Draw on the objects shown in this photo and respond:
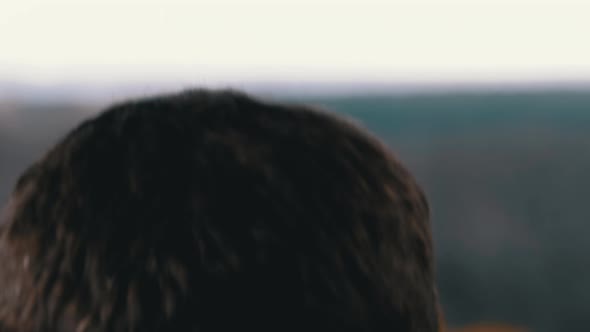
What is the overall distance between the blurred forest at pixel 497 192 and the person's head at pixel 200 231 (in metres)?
29.9

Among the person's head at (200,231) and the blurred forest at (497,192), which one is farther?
the blurred forest at (497,192)

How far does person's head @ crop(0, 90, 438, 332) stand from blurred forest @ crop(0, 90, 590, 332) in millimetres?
29872

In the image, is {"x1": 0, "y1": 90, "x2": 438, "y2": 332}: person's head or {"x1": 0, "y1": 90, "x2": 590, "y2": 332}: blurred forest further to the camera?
{"x1": 0, "y1": 90, "x2": 590, "y2": 332}: blurred forest

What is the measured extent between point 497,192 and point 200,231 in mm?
49552

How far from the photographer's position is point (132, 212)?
148 centimetres

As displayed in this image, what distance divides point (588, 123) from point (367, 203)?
65.5m

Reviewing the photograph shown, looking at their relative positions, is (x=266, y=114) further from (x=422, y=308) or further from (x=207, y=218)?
(x=422, y=308)

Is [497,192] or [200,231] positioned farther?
[497,192]

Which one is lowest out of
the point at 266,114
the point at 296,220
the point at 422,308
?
the point at 422,308

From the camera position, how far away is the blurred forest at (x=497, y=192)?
4031cm

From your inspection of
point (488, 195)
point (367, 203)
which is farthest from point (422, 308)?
point (488, 195)

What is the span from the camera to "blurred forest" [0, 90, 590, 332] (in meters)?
40.3

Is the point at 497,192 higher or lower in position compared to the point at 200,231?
lower

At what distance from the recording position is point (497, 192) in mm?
50344
